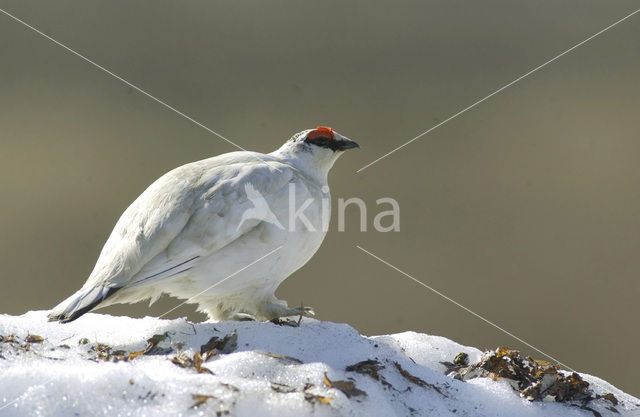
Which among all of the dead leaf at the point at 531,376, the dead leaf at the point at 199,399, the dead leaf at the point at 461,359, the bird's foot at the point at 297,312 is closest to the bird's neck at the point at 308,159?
the bird's foot at the point at 297,312

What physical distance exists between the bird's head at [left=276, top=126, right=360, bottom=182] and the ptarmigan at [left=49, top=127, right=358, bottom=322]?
225 millimetres

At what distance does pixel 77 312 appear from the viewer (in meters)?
1.88

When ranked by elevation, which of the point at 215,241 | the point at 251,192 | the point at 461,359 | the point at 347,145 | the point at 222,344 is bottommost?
the point at 461,359

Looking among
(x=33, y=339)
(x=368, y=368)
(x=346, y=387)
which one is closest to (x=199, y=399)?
(x=346, y=387)

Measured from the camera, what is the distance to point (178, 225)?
6.90 feet

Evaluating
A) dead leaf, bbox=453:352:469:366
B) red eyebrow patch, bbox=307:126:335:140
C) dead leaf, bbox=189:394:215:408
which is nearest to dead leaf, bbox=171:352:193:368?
dead leaf, bbox=189:394:215:408

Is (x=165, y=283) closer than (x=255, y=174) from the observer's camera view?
Yes

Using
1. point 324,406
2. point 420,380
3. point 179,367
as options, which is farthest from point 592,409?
point 179,367

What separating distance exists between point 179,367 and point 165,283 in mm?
576

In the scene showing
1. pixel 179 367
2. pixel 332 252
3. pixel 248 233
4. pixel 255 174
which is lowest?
pixel 332 252

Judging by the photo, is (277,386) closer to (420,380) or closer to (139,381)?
(139,381)

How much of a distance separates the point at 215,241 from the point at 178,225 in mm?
119

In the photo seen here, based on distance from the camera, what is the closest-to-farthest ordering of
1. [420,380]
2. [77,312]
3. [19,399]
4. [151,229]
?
[19,399], [420,380], [77,312], [151,229]

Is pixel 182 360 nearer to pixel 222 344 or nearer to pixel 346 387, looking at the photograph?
pixel 222 344
